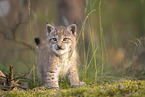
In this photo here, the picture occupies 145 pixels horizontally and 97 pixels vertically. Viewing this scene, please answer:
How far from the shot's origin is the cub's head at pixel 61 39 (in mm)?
3311

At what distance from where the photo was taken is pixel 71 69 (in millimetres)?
3549

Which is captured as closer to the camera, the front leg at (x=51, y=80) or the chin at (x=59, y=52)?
the front leg at (x=51, y=80)

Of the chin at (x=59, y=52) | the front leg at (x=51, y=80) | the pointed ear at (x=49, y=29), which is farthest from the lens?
the pointed ear at (x=49, y=29)

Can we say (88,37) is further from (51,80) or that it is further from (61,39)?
(51,80)

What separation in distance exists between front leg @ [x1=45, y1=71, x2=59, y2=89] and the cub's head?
40 centimetres

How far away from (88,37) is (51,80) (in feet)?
8.81

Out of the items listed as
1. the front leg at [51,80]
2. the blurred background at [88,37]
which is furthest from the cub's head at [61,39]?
Result: the front leg at [51,80]

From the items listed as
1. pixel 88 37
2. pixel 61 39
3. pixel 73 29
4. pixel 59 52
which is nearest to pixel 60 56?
pixel 59 52

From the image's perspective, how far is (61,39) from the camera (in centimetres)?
339

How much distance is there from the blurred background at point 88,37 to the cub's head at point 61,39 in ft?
0.62

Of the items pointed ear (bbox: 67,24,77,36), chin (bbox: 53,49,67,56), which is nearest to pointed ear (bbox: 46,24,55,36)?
pointed ear (bbox: 67,24,77,36)

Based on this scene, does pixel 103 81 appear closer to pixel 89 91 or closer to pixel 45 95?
pixel 89 91

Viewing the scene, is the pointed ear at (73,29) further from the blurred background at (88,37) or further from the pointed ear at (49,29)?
the pointed ear at (49,29)

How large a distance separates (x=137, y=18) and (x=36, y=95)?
14.3 meters
